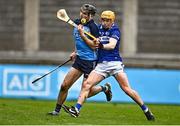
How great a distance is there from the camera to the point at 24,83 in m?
19.1

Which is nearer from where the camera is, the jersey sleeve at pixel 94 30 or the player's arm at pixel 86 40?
the player's arm at pixel 86 40

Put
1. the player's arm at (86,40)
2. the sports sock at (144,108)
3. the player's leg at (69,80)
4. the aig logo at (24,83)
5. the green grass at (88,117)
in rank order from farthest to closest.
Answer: the aig logo at (24,83)
the player's leg at (69,80)
the sports sock at (144,108)
the player's arm at (86,40)
the green grass at (88,117)

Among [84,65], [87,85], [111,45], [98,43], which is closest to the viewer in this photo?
[111,45]

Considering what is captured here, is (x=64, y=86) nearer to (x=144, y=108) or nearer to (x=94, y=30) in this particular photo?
(x=94, y=30)

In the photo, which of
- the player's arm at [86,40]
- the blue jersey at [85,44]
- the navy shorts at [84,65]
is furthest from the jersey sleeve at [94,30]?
the navy shorts at [84,65]

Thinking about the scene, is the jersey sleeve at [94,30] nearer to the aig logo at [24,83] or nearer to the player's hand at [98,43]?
the player's hand at [98,43]

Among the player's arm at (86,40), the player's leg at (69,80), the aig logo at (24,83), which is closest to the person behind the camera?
the player's arm at (86,40)

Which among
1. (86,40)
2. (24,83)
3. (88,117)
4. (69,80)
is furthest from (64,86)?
(24,83)

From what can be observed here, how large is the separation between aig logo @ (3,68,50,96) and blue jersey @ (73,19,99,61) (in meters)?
6.35

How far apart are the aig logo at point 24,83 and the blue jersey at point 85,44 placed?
6.35 meters

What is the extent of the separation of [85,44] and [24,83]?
6711mm

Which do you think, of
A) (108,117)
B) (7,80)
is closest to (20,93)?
(7,80)

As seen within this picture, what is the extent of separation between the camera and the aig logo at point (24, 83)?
62.4 feet

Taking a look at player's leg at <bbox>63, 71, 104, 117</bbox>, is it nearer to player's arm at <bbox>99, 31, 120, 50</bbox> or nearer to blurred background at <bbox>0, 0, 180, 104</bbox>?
player's arm at <bbox>99, 31, 120, 50</bbox>
